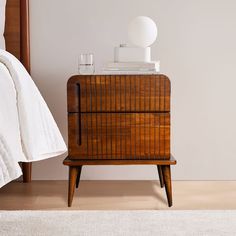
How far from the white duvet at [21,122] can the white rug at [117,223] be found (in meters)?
0.22

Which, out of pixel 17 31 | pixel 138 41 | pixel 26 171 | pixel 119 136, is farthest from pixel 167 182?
pixel 17 31

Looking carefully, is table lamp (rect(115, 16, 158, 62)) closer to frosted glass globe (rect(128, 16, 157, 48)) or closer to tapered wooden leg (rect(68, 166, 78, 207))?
frosted glass globe (rect(128, 16, 157, 48))

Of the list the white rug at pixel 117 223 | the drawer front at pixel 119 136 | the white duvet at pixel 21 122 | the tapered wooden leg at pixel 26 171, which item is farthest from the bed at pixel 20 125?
the tapered wooden leg at pixel 26 171

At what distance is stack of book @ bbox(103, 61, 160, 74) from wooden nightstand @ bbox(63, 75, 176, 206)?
2.4 inches

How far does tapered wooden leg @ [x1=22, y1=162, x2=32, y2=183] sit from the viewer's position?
2.60 metres

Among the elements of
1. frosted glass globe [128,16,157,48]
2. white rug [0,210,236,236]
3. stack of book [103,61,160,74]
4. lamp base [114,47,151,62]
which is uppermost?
frosted glass globe [128,16,157,48]

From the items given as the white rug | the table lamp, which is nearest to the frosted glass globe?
the table lamp

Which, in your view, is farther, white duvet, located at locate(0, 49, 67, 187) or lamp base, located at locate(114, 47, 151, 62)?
lamp base, located at locate(114, 47, 151, 62)

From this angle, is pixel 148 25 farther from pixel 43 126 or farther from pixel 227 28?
pixel 43 126

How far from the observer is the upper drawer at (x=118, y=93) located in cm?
217

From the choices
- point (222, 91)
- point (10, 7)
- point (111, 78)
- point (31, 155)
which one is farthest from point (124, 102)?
point (10, 7)

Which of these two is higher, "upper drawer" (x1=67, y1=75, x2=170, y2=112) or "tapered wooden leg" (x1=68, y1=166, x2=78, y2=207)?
"upper drawer" (x1=67, y1=75, x2=170, y2=112)

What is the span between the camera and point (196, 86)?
8.59ft

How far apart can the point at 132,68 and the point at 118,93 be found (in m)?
0.15
